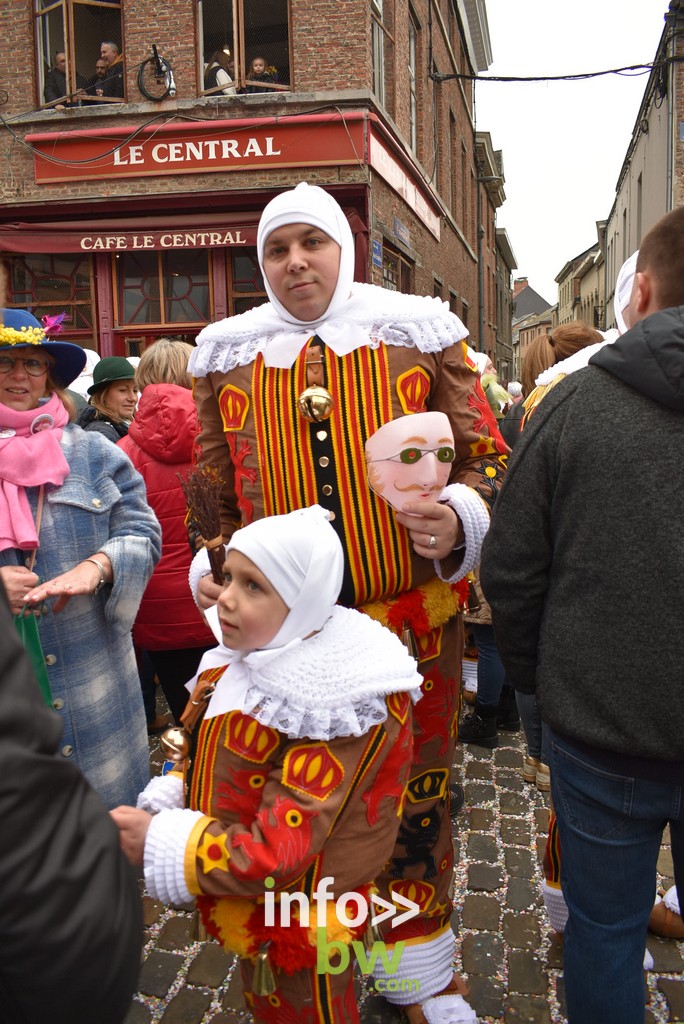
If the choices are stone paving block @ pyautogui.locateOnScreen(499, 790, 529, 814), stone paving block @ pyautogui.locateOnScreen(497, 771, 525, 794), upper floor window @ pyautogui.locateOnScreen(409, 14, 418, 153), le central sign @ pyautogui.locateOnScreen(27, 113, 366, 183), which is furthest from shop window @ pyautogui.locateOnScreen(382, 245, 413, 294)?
stone paving block @ pyautogui.locateOnScreen(499, 790, 529, 814)

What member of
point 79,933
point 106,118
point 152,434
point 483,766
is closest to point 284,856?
point 79,933

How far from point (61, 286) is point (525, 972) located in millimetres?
10718

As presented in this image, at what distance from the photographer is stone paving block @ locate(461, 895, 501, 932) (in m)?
2.71

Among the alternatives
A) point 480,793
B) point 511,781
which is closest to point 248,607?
point 480,793

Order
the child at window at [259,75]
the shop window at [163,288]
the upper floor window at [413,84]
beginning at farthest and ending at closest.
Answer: the upper floor window at [413,84]
the shop window at [163,288]
the child at window at [259,75]

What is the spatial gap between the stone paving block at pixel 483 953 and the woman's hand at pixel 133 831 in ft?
4.89

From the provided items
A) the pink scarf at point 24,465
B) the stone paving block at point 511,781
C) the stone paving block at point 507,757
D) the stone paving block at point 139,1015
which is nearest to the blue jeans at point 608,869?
the stone paving block at point 139,1015

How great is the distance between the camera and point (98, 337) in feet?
35.9

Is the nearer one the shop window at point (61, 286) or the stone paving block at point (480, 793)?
the stone paving block at point (480, 793)

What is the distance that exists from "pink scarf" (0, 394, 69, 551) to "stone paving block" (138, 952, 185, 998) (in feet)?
4.42

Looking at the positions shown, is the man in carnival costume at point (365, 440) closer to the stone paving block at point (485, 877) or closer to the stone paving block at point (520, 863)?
the stone paving block at point (485, 877)

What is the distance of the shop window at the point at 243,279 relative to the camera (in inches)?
422

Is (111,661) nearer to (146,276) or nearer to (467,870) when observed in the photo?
(467,870)

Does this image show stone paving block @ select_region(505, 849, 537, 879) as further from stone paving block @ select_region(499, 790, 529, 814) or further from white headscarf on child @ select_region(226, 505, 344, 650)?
white headscarf on child @ select_region(226, 505, 344, 650)
